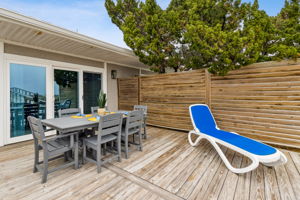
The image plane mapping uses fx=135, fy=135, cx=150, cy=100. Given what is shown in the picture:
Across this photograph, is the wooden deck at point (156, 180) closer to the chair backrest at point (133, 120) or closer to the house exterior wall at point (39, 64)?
the chair backrest at point (133, 120)

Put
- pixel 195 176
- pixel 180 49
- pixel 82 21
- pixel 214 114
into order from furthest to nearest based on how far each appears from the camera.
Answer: pixel 82 21 → pixel 180 49 → pixel 214 114 → pixel 195 176

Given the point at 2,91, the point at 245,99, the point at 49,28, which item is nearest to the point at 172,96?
the point at 245,99

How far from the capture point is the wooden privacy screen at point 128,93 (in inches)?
227

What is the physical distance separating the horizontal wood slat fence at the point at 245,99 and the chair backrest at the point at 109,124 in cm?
265

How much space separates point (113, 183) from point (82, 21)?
696 cm

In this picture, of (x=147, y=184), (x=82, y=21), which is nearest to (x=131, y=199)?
(x=147, y=184)

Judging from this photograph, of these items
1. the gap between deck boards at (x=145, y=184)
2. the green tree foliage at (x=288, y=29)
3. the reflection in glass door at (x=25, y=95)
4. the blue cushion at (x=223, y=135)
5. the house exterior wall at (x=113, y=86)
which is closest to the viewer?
the gap between deck boards at (x=145, y=184)

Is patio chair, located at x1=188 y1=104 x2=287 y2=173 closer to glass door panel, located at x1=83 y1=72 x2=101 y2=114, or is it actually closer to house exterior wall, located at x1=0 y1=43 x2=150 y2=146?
glass door panel, located at x1=83 y1=72 x2=101 y2=114

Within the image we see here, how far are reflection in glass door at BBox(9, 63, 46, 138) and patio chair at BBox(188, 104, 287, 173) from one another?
4330 millimetres

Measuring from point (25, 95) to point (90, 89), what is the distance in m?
1.90

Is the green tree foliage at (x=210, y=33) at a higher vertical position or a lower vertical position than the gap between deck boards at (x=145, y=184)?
higher

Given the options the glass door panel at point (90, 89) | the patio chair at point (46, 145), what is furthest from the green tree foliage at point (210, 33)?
the patio chair at point (46, 145)

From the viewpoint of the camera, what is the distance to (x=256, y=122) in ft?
10.8

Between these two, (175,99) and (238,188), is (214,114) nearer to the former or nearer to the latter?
(175,99)
